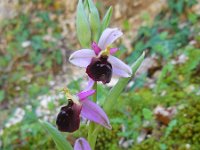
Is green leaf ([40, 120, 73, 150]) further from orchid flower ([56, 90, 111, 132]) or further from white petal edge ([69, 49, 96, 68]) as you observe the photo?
white petal edge ([69, 49, 96, 68])

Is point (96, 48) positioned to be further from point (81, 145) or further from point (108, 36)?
point (81, 145)

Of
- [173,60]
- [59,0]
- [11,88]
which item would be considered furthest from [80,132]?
[59,0]

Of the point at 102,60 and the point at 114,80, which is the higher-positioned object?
the point at 102,60

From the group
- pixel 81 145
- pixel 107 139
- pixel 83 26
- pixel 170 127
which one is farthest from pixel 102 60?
pixel 107 139

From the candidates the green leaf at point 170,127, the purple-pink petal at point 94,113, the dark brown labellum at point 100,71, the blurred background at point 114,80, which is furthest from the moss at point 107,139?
the dark brown labellum at point 100,71

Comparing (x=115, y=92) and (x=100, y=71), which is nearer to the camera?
(x=100, y=71)

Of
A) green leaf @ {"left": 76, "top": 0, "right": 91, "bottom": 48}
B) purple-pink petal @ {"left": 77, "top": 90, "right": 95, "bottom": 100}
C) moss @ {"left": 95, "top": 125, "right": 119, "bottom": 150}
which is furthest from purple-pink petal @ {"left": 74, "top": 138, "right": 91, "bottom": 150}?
moss @ {"left": 95, "top": 125, "right": 119, "bottom": 150}

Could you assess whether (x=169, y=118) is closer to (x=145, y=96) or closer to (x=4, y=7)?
(x=145, y=96)

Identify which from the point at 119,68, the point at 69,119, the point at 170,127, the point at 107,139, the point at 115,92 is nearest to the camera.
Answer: the point at 69,119
